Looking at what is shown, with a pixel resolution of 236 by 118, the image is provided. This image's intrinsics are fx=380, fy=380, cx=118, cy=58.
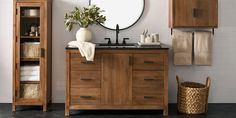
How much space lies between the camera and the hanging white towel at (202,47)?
5109 mm

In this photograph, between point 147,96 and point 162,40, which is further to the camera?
point 162,40

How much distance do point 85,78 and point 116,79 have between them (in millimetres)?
384

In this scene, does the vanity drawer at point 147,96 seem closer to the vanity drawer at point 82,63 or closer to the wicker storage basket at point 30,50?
the vanity drawer at point 82,63

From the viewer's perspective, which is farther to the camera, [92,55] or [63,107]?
[63,107]

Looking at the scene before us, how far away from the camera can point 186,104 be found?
482cm

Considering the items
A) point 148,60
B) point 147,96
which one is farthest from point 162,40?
point 147,96

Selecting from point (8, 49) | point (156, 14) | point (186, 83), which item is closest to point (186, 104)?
point (186, 83)

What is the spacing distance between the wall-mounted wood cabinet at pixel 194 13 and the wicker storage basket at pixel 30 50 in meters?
1.79

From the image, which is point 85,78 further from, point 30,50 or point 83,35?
point 30,50

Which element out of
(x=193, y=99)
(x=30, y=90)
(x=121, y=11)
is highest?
(x=121, y=11)

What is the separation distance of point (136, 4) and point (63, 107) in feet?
5.61

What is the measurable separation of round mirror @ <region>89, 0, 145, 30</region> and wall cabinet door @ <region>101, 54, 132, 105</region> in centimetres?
68

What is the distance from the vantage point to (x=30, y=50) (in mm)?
4879

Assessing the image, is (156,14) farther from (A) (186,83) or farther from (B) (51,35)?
(B) (51,35)
